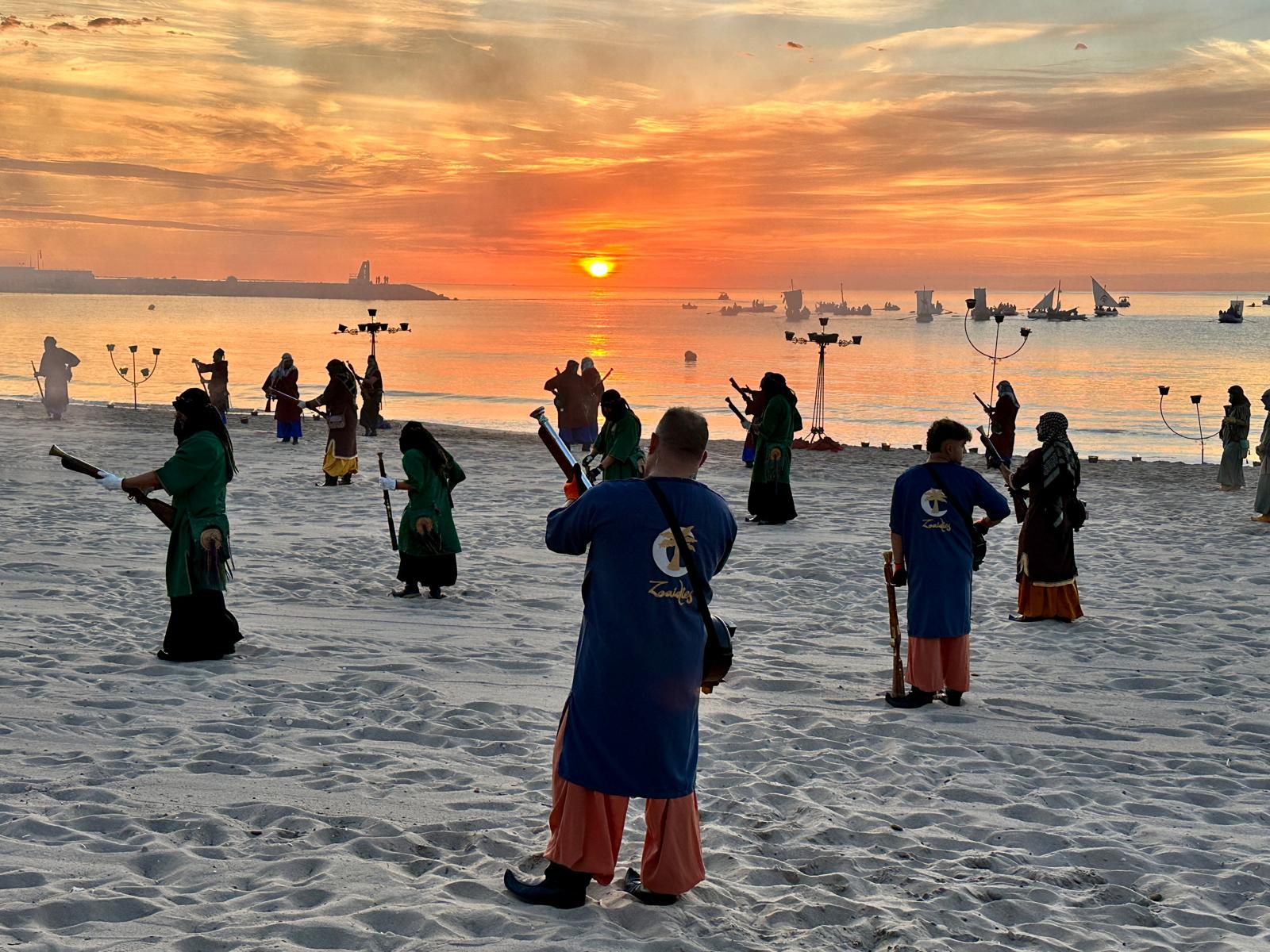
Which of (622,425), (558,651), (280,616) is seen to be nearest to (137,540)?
(280,616)

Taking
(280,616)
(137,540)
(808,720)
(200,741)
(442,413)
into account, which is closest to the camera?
(200,741)

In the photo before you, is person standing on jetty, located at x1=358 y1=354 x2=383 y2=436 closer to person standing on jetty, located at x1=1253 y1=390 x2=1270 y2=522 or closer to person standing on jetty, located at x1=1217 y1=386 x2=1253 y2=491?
person standing on jetty, located at x1=1217 y1=386 x2=1253 y2=491

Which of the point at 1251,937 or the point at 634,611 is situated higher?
the point at 634,611

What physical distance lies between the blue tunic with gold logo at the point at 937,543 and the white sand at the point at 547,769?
56 cm

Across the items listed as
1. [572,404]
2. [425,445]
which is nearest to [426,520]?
[425,445]

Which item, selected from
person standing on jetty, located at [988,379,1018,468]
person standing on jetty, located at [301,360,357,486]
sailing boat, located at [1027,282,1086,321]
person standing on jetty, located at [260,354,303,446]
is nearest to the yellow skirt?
person standing on jetty, located at [301,360,357,486]

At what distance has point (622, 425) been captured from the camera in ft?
37.0

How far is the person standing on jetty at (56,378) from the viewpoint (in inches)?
894

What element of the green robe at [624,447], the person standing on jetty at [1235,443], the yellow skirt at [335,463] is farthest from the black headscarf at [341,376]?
the person standing on jetty at [1235,443]

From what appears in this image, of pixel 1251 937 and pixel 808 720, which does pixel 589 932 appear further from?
pixel 808 720

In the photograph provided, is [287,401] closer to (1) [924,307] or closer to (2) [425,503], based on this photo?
(2) [425,503]

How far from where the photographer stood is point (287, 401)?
64.2 ft

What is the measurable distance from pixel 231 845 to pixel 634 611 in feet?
6.30

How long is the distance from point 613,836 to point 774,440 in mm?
9369
